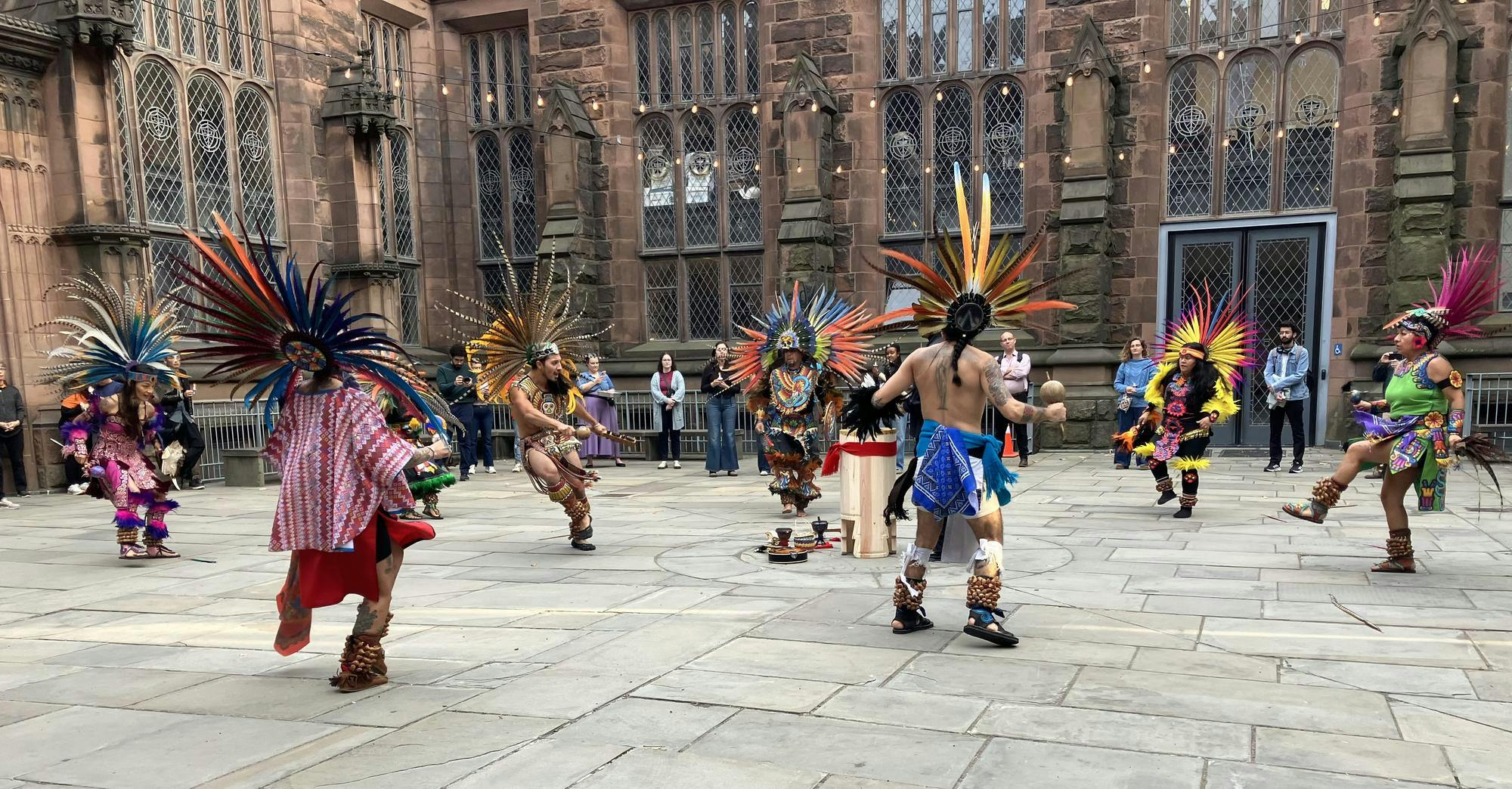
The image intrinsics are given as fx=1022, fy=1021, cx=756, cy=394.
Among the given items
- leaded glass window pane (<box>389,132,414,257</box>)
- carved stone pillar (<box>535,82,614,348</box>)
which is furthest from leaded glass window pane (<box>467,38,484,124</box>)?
carved stone pillar (<box>535,82,614,348</box>)

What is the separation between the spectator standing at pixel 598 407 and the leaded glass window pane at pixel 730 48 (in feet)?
18.2

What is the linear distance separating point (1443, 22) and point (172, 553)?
1628 centimetres

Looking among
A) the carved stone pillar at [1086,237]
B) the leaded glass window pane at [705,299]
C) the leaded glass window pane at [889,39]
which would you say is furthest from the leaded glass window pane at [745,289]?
the carved stone pillar at [1086,237]

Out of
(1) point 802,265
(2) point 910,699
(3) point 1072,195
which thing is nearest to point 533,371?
(2) point 910,699

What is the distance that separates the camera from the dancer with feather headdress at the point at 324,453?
5012 mm

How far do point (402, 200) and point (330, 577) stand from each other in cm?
1644

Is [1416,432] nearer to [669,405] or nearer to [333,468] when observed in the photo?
[333,468]

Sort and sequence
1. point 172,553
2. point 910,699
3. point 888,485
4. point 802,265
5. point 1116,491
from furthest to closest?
point 802,265 → point 1116,491 → point 172,553 → point 888,485 → point 910,699

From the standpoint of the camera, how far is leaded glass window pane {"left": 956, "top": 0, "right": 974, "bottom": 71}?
16781mm

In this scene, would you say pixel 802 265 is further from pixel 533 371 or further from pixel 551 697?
pixel 551 697

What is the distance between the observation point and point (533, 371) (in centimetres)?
921

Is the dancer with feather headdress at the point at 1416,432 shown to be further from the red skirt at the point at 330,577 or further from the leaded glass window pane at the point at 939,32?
the leaded glass window pane at the point at 939,32

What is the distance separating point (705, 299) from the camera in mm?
19062

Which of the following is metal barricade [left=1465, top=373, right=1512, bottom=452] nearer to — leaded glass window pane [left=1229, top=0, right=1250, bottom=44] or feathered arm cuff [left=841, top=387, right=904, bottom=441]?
leaded glass window pane [left=1229, top=0, right=1250, bottom=44]
